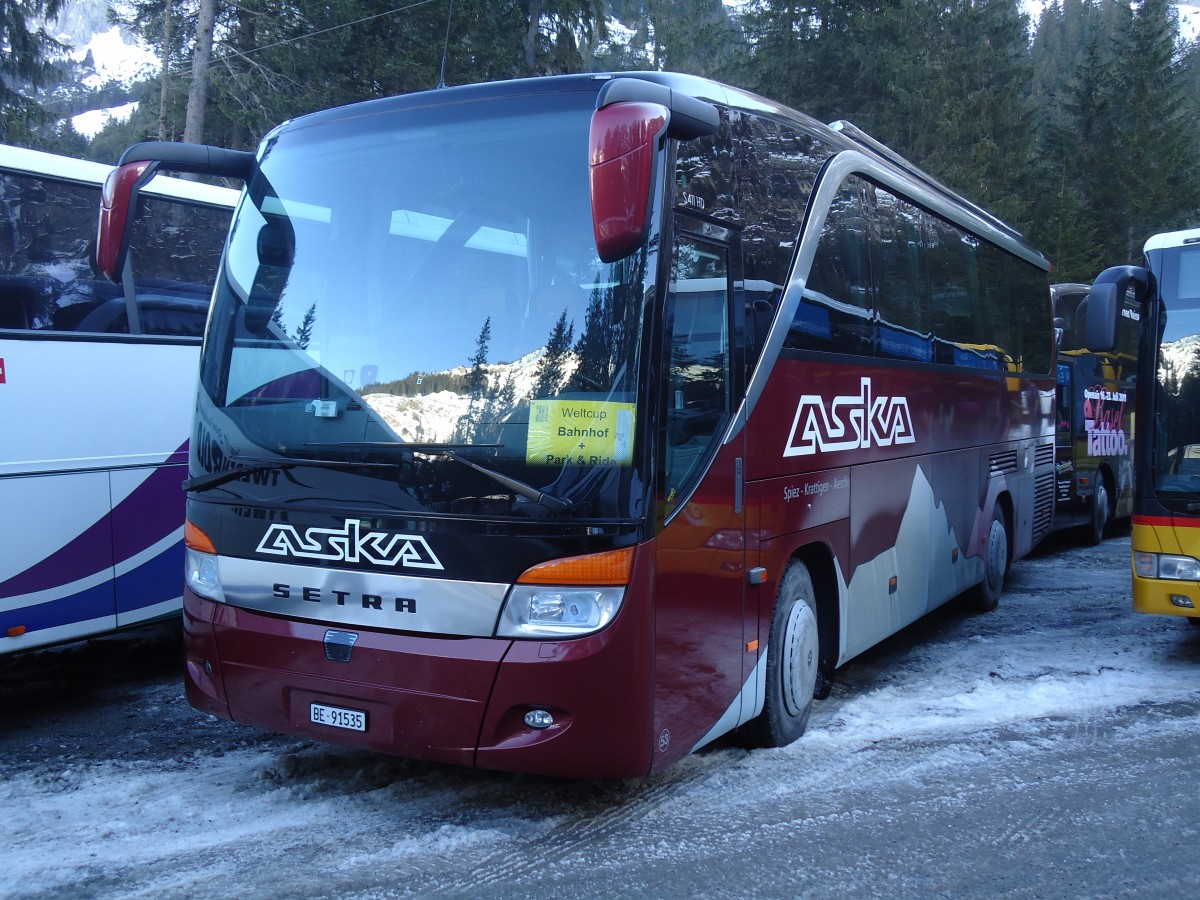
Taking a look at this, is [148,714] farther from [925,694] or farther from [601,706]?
[925,694]

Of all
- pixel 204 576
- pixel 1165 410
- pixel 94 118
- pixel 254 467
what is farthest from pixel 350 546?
pixel 94 118

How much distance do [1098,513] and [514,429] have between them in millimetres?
11782

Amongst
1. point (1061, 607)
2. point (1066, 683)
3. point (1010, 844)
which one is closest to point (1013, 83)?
point (1061, 607)

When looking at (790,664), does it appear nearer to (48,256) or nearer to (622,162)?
(622,162)

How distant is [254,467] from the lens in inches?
177

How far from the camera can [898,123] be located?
30.5m

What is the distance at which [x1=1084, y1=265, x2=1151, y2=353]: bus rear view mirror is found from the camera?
6.84 metres

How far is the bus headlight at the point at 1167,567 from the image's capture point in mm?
6891

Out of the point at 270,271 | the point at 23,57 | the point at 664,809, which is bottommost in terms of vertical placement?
the point at 664,809

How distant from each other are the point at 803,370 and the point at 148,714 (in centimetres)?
418

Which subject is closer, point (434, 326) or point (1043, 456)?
point (434, 326)

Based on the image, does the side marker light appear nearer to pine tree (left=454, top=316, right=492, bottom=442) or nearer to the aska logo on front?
the aska logo on front

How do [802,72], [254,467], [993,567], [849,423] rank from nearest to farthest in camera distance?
[254,467]
[849,423]
[993,567]
[802,72]

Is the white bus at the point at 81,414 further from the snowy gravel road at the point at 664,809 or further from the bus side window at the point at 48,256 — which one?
the snowy gravel road at the point at 664,809
